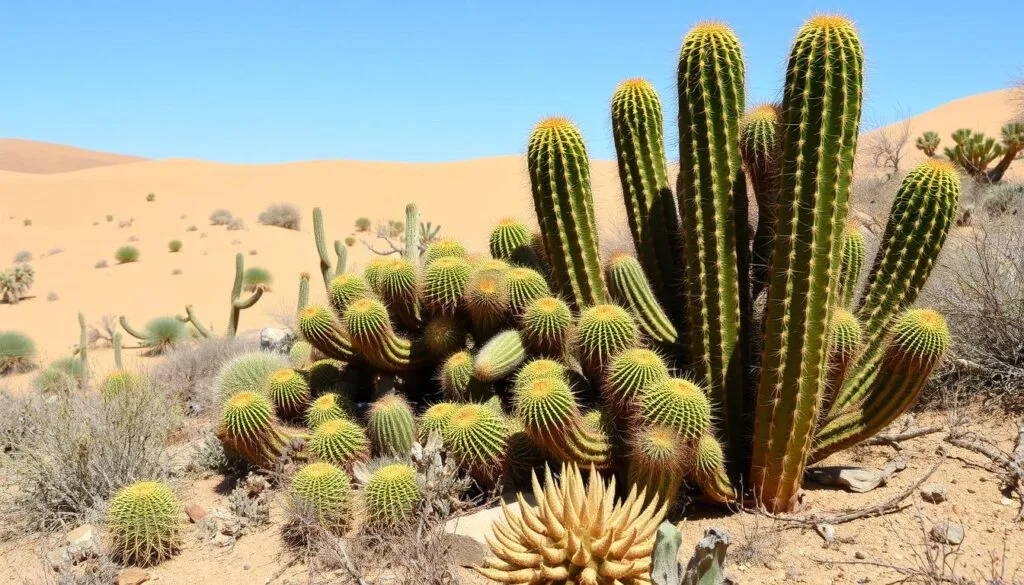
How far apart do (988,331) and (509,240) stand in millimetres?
3717

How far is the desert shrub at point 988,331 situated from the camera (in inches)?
217

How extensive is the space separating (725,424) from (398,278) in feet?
7.76

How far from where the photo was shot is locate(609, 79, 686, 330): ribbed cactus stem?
16.0 feet

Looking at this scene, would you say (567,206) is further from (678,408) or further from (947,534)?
(947,534)

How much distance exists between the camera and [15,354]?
563 inches

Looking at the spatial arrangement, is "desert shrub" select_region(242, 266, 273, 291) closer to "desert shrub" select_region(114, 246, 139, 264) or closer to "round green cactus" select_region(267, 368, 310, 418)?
"desert shrub" select_region(114, 246, 139, 264)

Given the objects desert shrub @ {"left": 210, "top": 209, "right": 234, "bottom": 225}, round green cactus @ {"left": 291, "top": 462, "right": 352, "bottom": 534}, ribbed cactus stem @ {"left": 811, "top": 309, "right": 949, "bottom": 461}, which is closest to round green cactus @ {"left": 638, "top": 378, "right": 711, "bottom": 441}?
ribbed cactus stem @ {"left": 811, "top": 309, "right": 949, "bottom": 461}

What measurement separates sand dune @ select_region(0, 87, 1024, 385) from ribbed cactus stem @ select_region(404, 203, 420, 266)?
3.57ft

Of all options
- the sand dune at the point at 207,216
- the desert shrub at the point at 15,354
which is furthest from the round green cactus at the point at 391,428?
the desert shrub at the point at 15,354

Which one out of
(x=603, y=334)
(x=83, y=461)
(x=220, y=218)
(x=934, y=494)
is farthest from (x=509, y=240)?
(x=220, y=218)

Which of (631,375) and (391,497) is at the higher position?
(631,375)

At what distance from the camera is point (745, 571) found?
3.81 meters

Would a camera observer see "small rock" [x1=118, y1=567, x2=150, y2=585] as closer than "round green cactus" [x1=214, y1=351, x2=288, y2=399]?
Yes

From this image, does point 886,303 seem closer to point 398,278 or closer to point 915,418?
point 915,418
